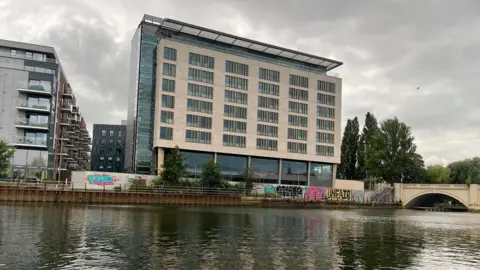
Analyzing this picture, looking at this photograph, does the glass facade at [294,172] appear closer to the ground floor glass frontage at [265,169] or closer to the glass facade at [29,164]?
the ground floor glass frontage at [265,169]

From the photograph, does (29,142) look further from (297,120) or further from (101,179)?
(297,120)

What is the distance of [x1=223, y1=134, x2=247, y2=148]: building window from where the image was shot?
11531 centimetres

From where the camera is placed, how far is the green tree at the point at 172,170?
97188 millimetres

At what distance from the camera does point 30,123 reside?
95.6 metres

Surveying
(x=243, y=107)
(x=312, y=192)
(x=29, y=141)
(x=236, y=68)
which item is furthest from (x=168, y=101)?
(x=312, y=192)

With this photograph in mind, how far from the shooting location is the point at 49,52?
103m

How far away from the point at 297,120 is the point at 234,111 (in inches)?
766

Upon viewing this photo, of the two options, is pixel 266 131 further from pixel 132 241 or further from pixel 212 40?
pixel 132 241

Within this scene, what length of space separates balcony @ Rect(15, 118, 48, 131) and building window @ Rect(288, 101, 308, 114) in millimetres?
61896

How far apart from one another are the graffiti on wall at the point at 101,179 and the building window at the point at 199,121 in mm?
22230

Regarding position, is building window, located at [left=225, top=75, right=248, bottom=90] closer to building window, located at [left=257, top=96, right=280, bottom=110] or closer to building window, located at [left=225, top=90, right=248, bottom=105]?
building window, located at [left=225, top=90, right=248, bottom=105]

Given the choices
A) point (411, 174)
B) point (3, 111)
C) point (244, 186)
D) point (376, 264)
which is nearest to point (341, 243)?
point (376, 264)

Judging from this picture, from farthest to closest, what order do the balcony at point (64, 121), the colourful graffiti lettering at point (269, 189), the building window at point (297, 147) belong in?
1. the building window at point (297, 147)
2. the colourful graffiti lettering at point (269, 189)
3. the balcony at point (64, 121)

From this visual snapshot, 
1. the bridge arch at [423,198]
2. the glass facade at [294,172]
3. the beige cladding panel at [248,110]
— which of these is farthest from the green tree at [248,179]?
the bridge arch at [423,198]
